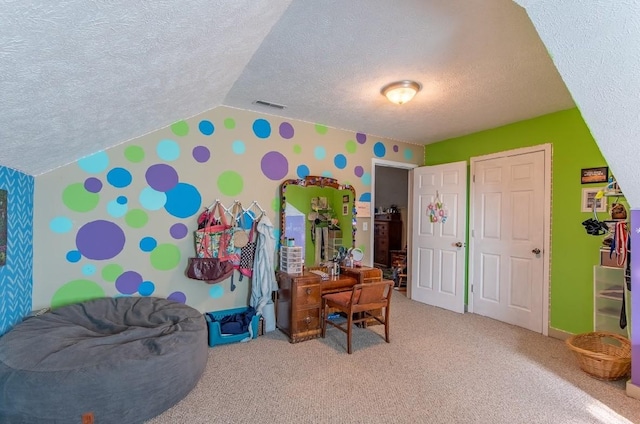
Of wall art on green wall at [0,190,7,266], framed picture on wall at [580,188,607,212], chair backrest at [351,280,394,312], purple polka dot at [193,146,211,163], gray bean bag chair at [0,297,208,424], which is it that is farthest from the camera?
purple polka dot at [193,146,211,163]

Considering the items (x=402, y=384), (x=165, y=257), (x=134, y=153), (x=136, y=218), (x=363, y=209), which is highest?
(x=134, y=153)

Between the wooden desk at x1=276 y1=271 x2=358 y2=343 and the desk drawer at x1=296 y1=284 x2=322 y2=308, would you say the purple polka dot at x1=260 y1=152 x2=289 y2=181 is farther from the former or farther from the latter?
the desk drawer at x1=296 y1=284 x2=322 y2=308

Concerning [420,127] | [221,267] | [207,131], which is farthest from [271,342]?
[420,127]

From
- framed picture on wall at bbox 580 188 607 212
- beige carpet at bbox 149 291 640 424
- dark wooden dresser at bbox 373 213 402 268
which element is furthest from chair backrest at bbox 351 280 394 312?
dark wooden dresser at bbox 373 213 402 268

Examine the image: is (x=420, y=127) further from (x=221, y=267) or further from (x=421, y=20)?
(x=221, y=267)

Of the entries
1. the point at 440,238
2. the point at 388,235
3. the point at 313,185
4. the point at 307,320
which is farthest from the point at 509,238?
the point at 388,235

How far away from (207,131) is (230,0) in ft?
5.75

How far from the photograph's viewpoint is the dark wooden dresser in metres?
6.29

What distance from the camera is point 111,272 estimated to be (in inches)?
107

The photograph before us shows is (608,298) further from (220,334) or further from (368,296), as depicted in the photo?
(220,334)

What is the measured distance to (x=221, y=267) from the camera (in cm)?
302

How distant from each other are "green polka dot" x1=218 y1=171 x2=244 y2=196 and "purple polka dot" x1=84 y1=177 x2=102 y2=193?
1014 millimetres

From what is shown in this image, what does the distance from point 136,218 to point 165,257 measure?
0.44 m

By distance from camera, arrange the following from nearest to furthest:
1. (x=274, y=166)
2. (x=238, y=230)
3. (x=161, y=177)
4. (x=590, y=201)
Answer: (x=161, y=177) < (x=590, y=201) < (x=238, y=230) < (x=274, y=166)
